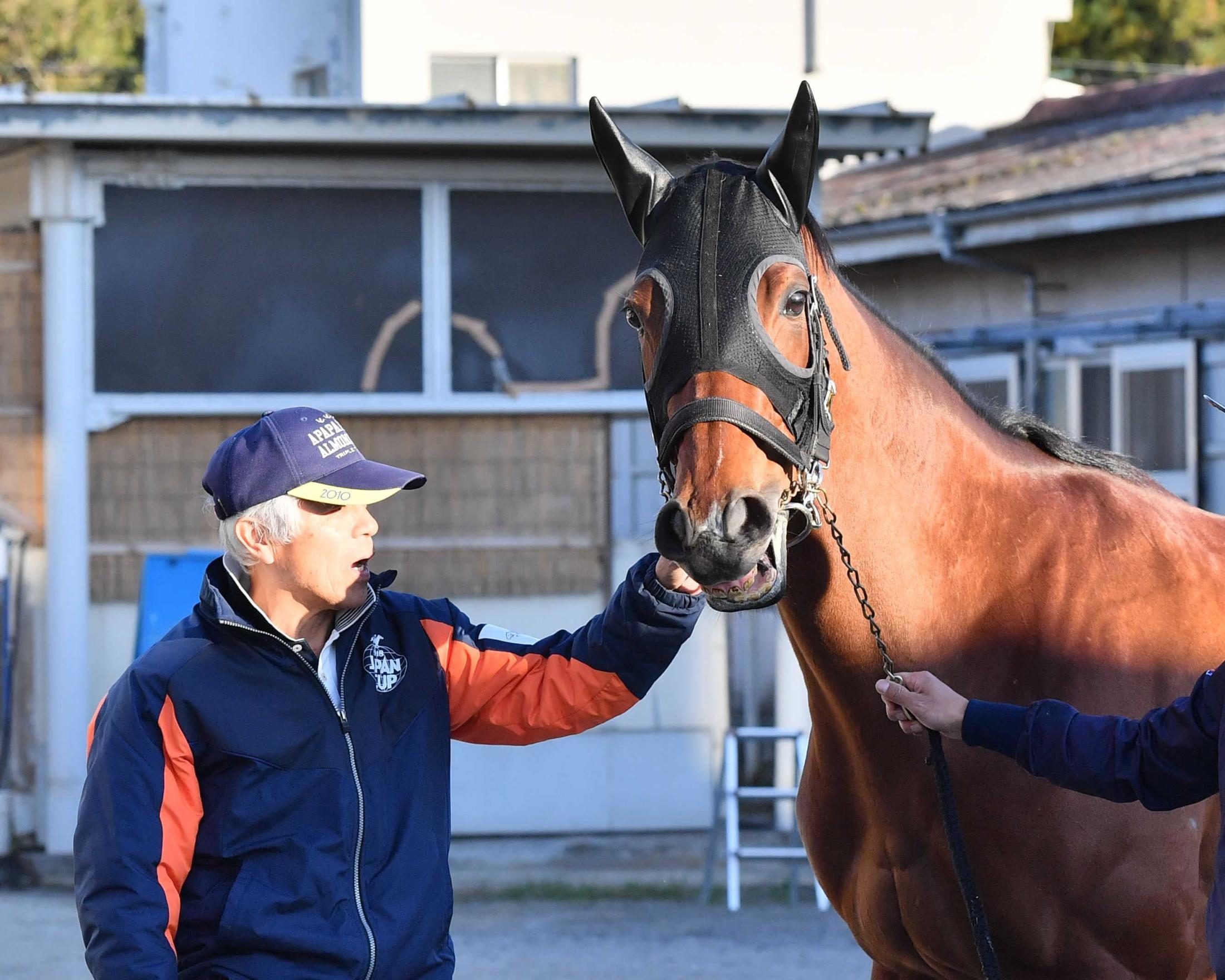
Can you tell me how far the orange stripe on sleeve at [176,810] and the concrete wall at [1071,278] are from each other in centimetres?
501

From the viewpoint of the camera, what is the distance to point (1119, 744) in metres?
2.42

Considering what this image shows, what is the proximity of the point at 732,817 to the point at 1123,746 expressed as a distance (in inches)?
160

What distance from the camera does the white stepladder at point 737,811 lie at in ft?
20.7

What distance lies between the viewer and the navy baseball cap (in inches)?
101

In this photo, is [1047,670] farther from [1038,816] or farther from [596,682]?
[596,682]

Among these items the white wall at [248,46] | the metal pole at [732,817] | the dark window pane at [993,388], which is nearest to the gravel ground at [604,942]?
the metal pole at [732,817]

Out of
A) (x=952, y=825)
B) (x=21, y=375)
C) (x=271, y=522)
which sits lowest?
(x=952, y=825)

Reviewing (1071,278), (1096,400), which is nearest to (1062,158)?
(1071,278)

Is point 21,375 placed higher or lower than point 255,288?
lower

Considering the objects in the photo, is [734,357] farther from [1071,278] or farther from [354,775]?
[1071,278]

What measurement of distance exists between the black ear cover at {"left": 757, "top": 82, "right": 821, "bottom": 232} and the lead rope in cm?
48

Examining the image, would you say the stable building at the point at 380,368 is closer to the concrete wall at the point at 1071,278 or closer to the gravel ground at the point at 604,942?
the gravel ground at the point at 604,942

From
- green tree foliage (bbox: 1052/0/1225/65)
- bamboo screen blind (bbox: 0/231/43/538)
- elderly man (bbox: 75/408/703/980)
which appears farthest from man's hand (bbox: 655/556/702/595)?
green tree foliage (bbox: 1052/0/1225/65)

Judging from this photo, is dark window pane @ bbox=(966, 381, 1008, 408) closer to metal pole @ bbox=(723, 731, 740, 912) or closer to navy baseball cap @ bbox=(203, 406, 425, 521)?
metal pole @ bbox=(723, 731, 740, 912)
